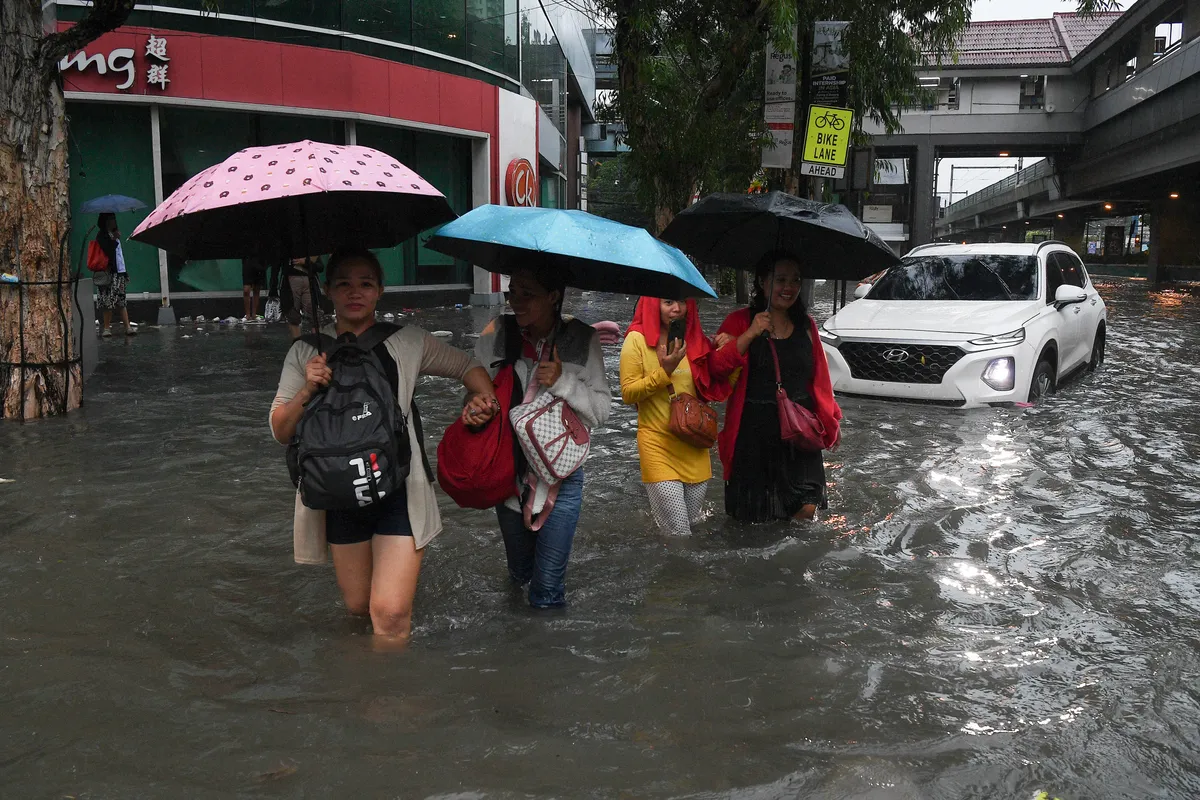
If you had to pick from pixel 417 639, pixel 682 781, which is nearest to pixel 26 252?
pixel 417 639

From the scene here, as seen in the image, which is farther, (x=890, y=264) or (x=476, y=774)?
(x=890, y=264)

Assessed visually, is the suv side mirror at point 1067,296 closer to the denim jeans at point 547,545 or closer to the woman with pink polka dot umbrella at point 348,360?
the denim jeans at point 547,545

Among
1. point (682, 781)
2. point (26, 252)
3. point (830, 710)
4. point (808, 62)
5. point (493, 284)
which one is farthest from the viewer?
A: point (493, 284)

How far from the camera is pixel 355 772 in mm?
3256

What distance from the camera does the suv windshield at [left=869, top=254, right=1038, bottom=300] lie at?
36.0 feet

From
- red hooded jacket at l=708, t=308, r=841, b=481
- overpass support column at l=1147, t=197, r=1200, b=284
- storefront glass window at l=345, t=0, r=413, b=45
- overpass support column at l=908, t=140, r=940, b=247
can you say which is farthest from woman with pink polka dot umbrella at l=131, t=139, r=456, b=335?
overpass support column at l=908, t=140, r=940, b=247

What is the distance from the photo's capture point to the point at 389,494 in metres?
3.81

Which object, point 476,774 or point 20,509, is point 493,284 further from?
point 476,774

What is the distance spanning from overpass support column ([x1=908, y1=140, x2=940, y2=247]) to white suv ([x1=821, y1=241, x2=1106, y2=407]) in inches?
1460

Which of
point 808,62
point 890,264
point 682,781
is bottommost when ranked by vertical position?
point 682,781

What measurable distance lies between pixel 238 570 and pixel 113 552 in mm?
779

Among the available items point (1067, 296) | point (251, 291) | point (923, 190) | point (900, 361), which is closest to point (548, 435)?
point (900, 361)

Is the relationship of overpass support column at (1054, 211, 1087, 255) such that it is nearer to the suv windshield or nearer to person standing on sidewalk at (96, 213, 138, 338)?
the suv windshield

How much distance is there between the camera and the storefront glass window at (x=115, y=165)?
18562 mm
